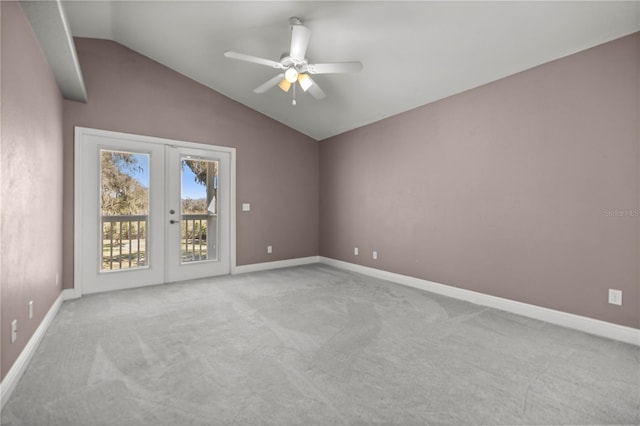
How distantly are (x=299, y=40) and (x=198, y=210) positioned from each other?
10.1ft

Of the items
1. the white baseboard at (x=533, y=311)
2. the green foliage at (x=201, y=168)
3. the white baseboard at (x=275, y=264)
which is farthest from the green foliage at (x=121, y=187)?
the white baseboard at (x=533, y=311)

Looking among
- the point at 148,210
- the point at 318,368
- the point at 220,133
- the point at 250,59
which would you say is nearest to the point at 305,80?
the point at 250,59

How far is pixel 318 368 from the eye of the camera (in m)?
2.06

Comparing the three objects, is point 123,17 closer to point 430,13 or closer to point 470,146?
point 430,13

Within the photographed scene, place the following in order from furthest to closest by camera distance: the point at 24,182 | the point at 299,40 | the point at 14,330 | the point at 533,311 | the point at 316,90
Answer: the point at 316,90 < the point at 533,311 < the point at 299,40 < the point at 24,182 < the point at 14,330

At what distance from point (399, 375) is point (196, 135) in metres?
4.23

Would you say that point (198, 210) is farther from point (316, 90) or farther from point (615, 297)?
point (615, 297)

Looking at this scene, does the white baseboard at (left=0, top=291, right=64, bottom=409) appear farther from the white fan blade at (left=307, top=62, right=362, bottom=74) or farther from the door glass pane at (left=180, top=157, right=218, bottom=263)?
the white fan blade at (left=307, top=62, right=362, bottom=74)

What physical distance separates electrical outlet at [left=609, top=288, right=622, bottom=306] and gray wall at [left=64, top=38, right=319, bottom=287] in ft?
14.1

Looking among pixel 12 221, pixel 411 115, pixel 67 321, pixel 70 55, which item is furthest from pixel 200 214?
pixel 411 115

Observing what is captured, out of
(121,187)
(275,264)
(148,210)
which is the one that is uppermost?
(121,187)

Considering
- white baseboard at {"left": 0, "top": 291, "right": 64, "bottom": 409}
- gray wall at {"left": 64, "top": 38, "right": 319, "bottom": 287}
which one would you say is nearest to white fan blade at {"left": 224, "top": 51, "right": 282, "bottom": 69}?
gray wall at {"left": 64, "top": 38, "right": 319, "bottom": 287}

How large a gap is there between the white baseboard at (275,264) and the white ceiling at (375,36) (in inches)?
111

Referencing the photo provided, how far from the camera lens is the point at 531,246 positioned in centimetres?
306
